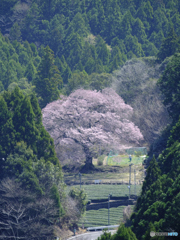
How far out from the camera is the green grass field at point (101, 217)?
41.4m

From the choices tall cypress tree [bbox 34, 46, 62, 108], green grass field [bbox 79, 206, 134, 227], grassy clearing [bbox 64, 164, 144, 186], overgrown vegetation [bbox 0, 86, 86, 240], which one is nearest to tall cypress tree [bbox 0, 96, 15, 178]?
overgrown vegetation [bbox 0, 86, 86, 240]

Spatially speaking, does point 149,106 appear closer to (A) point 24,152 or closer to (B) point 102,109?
(B) point 102,109

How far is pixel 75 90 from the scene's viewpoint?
191 feet

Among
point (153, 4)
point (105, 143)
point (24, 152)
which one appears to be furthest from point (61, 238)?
point (153, 4)

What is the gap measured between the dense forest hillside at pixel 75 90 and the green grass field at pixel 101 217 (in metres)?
1.90

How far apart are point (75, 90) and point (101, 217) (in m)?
19.9

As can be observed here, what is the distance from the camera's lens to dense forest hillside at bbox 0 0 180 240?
33.5 m

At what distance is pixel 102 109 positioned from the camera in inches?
2131

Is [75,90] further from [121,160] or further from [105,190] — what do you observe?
[105,190]

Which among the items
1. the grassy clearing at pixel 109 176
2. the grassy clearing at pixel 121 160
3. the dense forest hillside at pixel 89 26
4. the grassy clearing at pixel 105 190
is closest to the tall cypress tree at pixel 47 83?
the grassy clearing at pixel 121 160

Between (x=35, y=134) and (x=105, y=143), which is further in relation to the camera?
(x=105, y=143)

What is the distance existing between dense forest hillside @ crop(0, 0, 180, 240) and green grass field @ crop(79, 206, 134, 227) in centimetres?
190

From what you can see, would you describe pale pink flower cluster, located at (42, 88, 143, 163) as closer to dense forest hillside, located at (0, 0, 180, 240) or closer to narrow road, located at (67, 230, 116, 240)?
dense forest hillside, located at (0, 0, 180, 240)

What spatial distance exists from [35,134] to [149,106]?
19.4 metres
